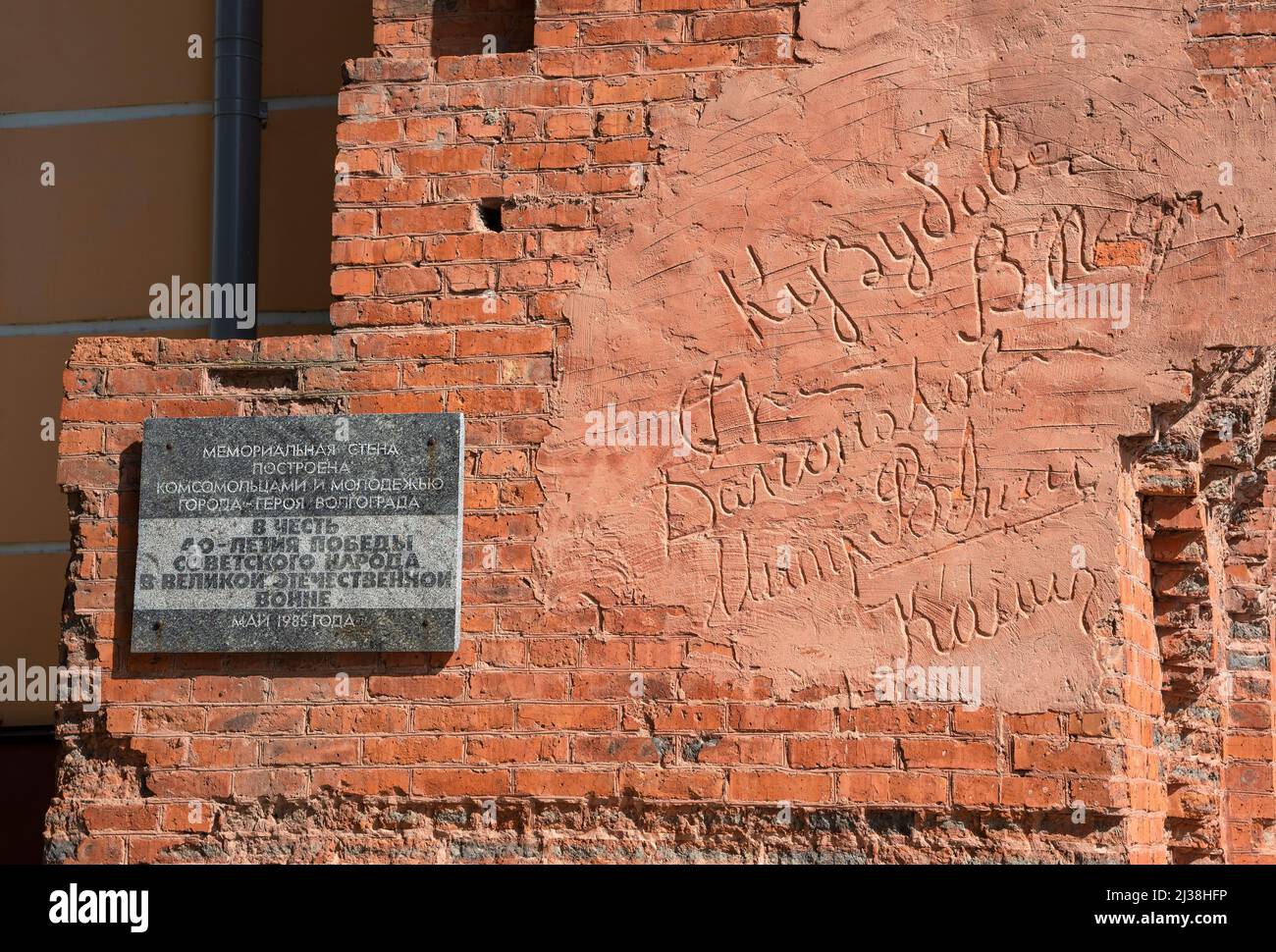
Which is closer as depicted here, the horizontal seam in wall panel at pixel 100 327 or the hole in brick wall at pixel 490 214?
the hole in brick wall at pixel 490 214

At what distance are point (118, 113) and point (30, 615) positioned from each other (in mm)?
2128

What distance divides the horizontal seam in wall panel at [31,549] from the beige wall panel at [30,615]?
0.02m

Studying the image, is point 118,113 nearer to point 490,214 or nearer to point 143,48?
point 143,48

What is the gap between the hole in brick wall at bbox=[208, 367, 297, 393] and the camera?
4.57 meters

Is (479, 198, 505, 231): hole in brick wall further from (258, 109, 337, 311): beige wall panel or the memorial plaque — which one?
(258, 109, 337, 311): beige wall panel

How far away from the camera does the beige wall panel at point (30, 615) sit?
602 centimetres

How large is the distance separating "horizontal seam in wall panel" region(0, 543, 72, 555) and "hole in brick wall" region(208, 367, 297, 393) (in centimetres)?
187

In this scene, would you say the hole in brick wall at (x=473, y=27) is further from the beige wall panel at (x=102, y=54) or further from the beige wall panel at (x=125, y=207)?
the beige wall panel at (x=102, y=54)

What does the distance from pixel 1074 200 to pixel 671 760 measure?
1.98m

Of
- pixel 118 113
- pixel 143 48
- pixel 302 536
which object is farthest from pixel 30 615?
pixel 143 48

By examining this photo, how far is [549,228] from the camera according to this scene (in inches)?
176

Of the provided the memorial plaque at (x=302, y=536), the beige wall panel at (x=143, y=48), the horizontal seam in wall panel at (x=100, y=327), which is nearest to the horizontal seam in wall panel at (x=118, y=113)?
the beige wall panel at (x=143, y=48)

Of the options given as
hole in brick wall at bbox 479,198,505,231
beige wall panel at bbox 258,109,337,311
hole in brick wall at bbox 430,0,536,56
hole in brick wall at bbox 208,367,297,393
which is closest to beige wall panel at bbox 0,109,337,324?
beige wall panel at bbox 258,109,337,311

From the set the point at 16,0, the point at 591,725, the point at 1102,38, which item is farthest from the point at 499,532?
the point at 16,0
